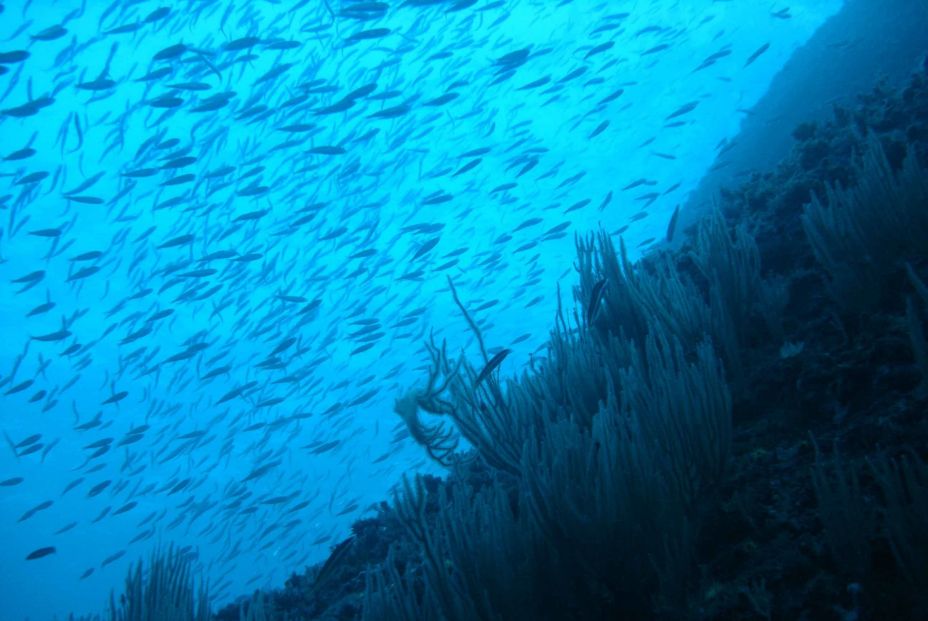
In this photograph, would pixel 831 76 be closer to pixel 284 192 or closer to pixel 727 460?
pixel 727 460

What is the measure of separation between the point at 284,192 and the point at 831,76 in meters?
24.4

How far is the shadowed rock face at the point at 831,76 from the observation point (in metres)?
13.1

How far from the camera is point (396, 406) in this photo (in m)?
4.14

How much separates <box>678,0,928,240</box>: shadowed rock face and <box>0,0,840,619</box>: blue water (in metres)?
1.64

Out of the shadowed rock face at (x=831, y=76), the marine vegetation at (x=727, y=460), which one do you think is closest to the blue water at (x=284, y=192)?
the shadowed rock face at (x=831, y=76)

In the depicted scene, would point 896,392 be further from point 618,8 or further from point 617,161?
point 617,161

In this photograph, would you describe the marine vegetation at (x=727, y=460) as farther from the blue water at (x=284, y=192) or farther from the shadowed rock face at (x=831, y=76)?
the shadowed rock face at (x=831, y=76)

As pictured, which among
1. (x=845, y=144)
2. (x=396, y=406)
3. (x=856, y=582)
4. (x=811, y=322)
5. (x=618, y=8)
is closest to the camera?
(x=856, y=582)

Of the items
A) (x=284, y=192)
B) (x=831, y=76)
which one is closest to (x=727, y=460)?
(x=831, y=76)

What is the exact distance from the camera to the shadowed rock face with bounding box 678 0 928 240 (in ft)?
43.0

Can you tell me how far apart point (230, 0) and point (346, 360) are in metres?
26.9

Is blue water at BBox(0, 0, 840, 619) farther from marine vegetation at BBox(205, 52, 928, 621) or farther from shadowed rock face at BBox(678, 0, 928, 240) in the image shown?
marine vegetation at BBox(205, 52, 928, 621)

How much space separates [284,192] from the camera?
86.3 feet

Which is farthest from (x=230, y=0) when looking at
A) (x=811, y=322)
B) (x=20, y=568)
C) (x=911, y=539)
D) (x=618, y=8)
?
(x=20, y=568)
